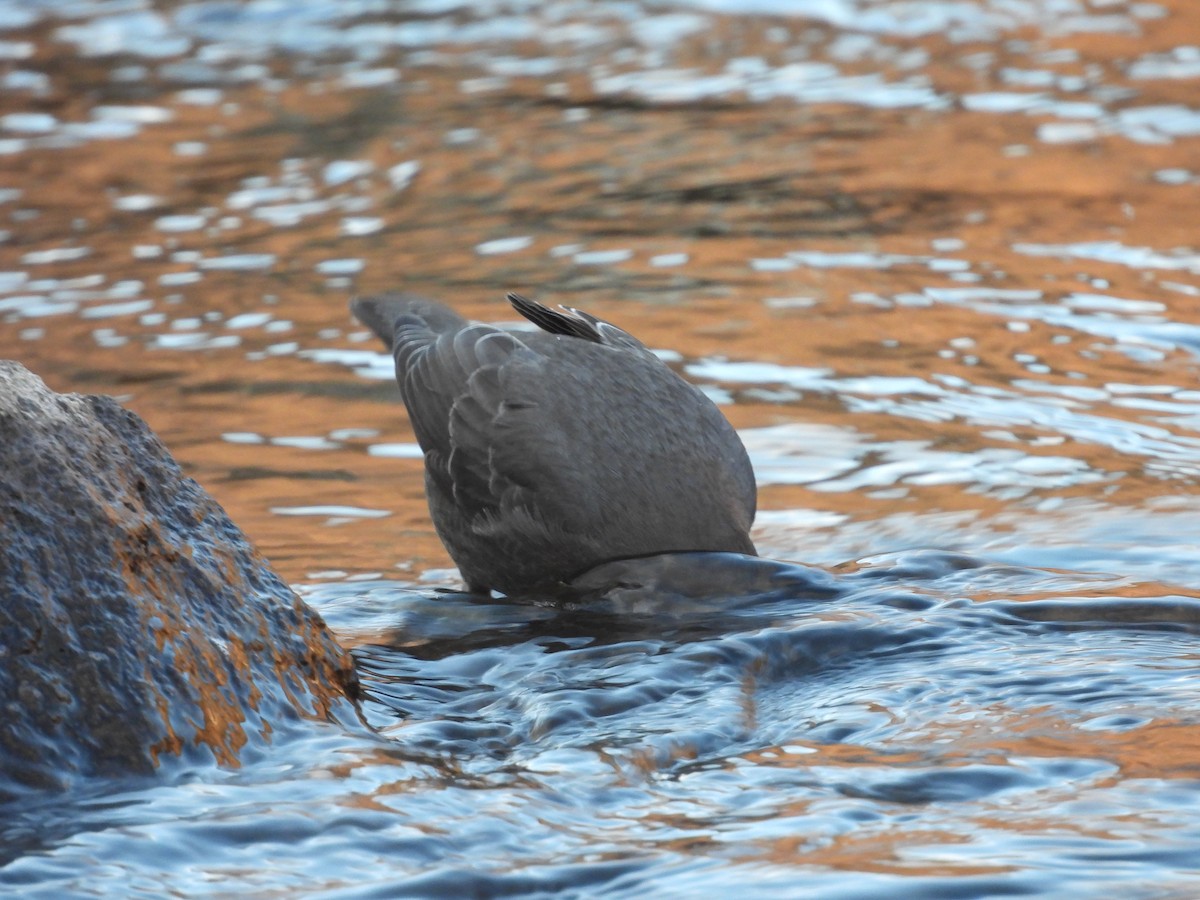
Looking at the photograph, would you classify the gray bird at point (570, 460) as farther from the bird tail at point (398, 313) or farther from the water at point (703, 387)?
the bird tail at point (398, 313)

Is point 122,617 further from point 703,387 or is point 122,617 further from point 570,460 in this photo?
point 703,387

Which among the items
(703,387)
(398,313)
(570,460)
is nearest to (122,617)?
(570,460)

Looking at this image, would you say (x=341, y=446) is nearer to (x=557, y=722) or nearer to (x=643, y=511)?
(x=643, y=511)

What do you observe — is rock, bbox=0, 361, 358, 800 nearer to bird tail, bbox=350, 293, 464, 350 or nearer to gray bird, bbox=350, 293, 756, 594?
gray bird, bbox=350, 293, 756, 594

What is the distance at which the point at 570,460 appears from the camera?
4457mm

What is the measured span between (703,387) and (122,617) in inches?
141

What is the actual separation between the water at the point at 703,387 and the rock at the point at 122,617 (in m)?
0.11

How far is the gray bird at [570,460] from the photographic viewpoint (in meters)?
4.39

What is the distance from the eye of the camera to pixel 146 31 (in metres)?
13.4

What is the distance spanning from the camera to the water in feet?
9.51

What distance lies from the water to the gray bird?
15 cm

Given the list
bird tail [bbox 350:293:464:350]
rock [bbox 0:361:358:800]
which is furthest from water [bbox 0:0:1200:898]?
bird tail [bbox 350:293:464:350]

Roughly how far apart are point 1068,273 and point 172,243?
14.2 feet

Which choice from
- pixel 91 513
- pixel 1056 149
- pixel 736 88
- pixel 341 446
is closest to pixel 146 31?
pixel 736 88
